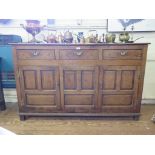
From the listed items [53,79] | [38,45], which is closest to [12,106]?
[53,79]

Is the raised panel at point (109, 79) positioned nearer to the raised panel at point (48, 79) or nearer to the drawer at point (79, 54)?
the drawer at point (79, 54)

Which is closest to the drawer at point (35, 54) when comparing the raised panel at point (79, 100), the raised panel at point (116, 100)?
the raised panel at point (79, 100)

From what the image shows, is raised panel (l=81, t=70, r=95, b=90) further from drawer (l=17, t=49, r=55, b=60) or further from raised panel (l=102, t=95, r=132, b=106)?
drawer (l=17, t=49, r=55, b=60)

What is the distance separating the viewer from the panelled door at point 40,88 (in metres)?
1.92

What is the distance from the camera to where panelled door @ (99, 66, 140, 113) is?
1.90 m

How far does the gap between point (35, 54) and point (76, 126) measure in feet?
3.03

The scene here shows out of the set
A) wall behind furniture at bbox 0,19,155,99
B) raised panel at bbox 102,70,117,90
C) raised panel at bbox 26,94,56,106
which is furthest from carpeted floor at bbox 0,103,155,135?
wall behind furniture at bbox 0,19,155,99

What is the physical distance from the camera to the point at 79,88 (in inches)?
77.4

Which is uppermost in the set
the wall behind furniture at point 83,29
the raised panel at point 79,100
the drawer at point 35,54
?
the wall behind furniture at point 83,29

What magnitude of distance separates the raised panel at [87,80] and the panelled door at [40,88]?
0.28 m

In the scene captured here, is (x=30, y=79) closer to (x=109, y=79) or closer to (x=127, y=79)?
(x=109, y=79)

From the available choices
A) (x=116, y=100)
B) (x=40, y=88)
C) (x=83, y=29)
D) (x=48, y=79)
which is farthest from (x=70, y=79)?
(x=83, y=29)

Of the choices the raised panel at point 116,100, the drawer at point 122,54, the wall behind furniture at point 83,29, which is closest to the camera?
the drawer at point 122,54
